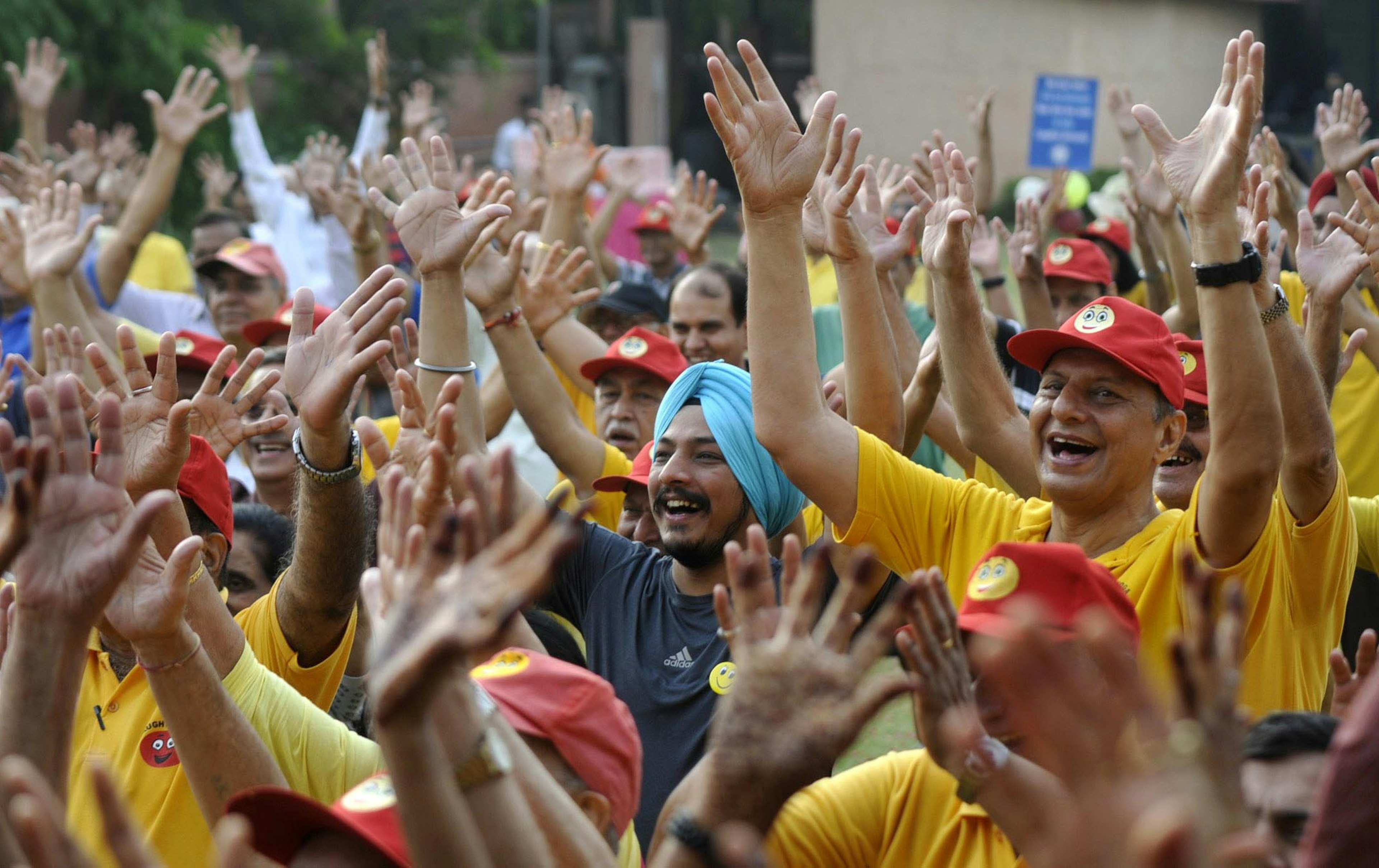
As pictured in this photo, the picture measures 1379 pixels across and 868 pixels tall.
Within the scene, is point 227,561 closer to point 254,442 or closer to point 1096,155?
point 254,442

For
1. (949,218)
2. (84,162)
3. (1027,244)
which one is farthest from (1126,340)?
(84,162)

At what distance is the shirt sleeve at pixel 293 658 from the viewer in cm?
325

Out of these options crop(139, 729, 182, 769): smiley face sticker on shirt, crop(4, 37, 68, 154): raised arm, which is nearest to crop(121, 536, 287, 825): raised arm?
crop(139, 729, 182, 769): smiley face sticker on shirt

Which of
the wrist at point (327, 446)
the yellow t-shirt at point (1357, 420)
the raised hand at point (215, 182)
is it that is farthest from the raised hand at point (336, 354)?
the raised hand at point (215, 182)

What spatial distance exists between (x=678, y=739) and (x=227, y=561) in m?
1.45

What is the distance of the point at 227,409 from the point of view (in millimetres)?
3693

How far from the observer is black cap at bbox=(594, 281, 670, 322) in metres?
6.77

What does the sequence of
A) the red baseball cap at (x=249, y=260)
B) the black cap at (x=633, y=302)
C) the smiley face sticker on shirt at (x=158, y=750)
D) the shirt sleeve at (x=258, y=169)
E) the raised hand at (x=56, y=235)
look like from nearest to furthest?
1. the smiley face sticker on shirt at (x=158, y=750)
2. the raised hand at (x=56, y=235)
3. the black cap at (x=633, y=302)
4. the red baseball cap at (x=249, y=260)
5. the shirt sleeve at (x=258, y=169)

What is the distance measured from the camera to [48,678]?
2.10 metres

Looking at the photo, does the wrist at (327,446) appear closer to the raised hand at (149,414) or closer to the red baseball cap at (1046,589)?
the raised hand at (149,414)

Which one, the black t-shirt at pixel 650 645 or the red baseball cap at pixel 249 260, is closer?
the black t-shirt at pixel 650 645

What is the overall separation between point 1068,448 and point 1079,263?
3198 millimetres

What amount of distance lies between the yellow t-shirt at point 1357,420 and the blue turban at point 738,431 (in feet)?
8.42

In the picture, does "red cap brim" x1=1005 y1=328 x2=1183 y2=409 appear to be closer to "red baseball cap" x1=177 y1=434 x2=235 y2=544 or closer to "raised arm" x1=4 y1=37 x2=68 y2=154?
"red baseball cap" x1=177 y1=434 x2=235 y2=544
